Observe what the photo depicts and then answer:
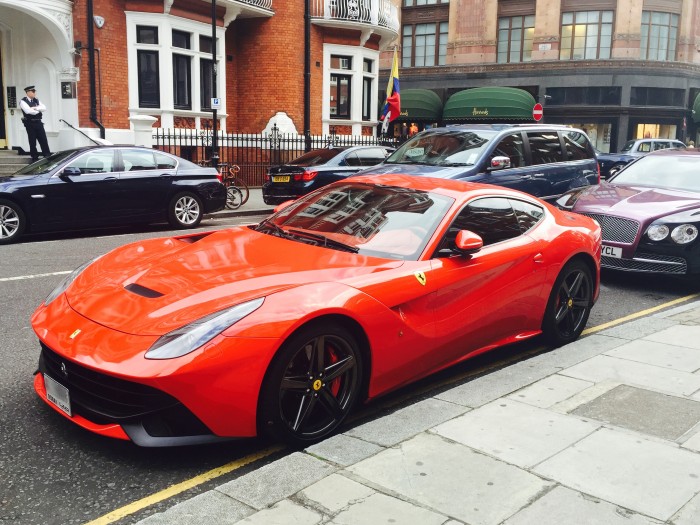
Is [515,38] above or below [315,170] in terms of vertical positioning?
above

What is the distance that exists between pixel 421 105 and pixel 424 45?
487 cm

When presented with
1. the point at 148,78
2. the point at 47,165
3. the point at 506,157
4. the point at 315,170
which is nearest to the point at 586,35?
the point at 148,78

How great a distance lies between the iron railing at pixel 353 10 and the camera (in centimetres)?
2416

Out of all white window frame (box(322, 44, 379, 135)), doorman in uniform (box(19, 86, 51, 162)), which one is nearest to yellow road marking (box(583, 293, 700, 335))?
doorman in uniform (box(19, 86, 51, 162))

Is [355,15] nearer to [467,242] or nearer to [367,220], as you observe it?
[367,220]

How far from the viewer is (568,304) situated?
5734 millimetres

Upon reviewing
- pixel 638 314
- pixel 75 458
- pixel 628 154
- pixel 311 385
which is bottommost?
pixel 638 314

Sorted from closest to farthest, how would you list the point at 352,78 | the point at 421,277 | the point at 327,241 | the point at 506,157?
the point at 421,277 → the point at 327,241 → the point at 506,157 → the point at 352,78

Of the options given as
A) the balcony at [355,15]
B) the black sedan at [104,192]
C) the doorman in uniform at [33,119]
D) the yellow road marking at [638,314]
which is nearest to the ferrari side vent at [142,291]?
the yellow road marking at [638,314]

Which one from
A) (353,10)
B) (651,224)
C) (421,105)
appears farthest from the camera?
(421,105)

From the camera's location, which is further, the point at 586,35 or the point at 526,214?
the point at 586,35

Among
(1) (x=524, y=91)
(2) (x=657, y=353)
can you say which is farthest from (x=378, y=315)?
(1) (x=524, y=91)

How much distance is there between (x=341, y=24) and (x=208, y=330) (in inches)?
900

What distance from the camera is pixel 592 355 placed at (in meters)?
5.08
